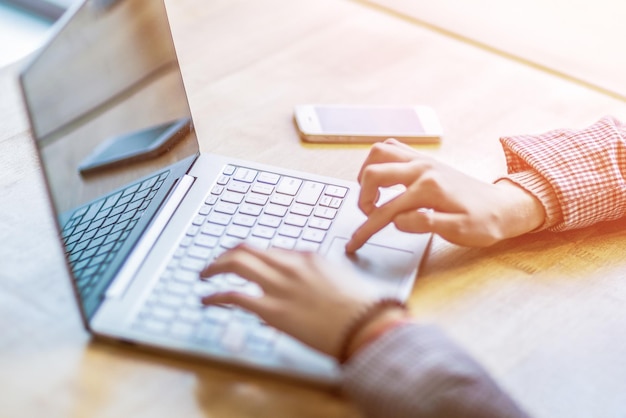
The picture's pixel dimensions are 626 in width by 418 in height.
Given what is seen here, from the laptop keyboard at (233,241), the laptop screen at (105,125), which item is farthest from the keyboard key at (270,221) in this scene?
the laptop screen at (105,125)

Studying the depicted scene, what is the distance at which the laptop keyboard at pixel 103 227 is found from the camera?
0.69m

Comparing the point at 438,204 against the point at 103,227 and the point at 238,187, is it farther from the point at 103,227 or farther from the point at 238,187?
the point at 103,227

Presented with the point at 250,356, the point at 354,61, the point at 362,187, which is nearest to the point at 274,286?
the point at 250,356

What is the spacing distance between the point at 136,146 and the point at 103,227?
0.10 meters

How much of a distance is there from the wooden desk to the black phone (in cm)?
7

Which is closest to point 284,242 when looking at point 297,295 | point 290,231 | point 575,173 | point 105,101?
point 290,231

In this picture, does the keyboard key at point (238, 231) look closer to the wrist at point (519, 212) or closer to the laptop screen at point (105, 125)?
the laptop screen at point (105, 125)

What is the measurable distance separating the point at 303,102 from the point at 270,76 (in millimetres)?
82

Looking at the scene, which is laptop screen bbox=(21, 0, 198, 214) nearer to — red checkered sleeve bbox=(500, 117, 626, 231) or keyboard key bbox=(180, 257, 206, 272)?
keyboard key bbox=(180, 257, 206, 272)

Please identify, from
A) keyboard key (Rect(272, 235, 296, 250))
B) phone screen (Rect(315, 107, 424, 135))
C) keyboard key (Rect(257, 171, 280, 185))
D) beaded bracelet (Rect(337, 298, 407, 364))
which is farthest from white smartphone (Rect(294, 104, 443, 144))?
beaded bracelet (Rect(337, 298, 407, 364))

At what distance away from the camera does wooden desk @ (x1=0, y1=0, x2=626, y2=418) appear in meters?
0.60

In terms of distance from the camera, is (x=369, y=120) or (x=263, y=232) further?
(x=369, y=120)

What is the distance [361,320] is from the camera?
59 cm

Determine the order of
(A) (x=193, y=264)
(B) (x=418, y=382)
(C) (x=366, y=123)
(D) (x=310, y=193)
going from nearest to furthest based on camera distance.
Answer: (B) (x=418, y=382) < (A) (x=193, y=264) < (D) (x=310, y=193) < (C) (x=366, y=123)
